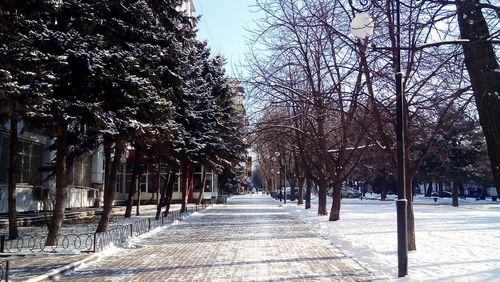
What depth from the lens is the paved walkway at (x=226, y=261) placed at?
10.5m

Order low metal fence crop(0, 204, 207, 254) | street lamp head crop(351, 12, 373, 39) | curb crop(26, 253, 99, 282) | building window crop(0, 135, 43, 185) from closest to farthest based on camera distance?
street lamp head crop(351, 12, 373, 39)
curb crop(26, 253, 99, 282)
low metal fence crop(0, 204, 207, 254)
building window crop(0, 135, 43, 185)

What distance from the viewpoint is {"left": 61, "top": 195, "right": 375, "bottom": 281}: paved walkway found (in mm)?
10508

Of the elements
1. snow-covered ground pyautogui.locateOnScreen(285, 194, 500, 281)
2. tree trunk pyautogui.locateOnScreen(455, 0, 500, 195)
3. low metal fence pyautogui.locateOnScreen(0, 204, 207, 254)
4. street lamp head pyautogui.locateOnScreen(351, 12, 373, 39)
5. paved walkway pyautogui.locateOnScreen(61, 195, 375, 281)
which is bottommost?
paved walkway pyautogui.locateOnScreen(61, 195, 375, 281)

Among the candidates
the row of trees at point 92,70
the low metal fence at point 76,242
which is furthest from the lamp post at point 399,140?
the low metal fence at point 76,242

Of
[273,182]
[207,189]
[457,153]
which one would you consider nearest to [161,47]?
[457,153]

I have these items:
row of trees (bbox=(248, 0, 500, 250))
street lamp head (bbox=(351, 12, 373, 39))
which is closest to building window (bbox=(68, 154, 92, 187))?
→ row of trees (bbox=(248, 0, 500, 250))

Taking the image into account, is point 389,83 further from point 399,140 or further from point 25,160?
point 25,160

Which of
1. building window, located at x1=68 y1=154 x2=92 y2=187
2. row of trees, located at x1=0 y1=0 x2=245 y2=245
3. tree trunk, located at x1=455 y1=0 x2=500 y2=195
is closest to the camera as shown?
tree trunk, located at x1=455 y1=0 x2=500 y2=195

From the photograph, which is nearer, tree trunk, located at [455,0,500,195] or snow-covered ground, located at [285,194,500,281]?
tree trunk, located at [455,0,500,195]

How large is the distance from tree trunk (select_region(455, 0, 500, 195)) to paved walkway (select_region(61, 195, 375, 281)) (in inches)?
162

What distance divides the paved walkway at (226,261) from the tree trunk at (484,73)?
13.5ft

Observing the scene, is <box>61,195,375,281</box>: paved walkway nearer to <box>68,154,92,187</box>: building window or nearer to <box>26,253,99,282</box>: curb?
<box>26,253,99,282</box>: curb

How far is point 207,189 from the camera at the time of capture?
64125 millimetres

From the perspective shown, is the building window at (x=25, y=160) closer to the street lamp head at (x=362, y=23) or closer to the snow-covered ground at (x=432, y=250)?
the snow-covered ground at (x=432, y=250)
